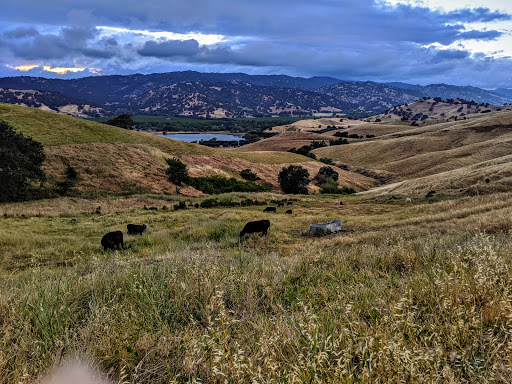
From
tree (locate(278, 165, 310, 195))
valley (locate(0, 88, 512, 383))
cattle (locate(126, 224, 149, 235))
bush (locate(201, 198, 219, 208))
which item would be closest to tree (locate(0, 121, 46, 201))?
valley (locate(0, 88, 512, 383))

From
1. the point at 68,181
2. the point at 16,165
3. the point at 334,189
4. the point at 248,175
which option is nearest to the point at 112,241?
the point at 16,165

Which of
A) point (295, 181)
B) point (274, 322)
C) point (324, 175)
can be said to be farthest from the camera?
point (324, 175)

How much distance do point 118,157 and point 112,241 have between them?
156 ft

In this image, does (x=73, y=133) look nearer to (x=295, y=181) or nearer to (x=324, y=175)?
(x=295, y=181)

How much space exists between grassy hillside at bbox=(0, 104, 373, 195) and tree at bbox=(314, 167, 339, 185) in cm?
287

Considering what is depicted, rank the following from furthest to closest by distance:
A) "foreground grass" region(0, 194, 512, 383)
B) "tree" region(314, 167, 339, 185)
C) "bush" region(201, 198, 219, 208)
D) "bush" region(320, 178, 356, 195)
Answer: "tree" region(314, 167, 339, 185)
"bush" region(320, 178, 356, 195)
"bush" region(201, 198, 219, 208)
"foreground grass" region(0, 194, 512, 383)

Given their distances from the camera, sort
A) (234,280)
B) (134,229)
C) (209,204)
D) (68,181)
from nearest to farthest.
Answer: (234,280) → (134,229) → (209,204) → (68,181)

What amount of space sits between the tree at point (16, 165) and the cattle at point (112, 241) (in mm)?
29483

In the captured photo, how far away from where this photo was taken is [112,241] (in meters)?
18.2

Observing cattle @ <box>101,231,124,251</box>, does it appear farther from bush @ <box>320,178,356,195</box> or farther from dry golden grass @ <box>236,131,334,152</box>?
dry golden grass @ <box>236,131,334,152</box>

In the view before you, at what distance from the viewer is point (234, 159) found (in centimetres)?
7969

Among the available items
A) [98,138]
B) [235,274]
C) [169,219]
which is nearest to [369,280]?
[235,274]

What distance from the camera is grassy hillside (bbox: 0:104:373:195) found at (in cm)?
5234

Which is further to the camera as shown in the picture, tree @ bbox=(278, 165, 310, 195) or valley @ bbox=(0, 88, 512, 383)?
tree @ bbox=(278, 165, 310, 195)
